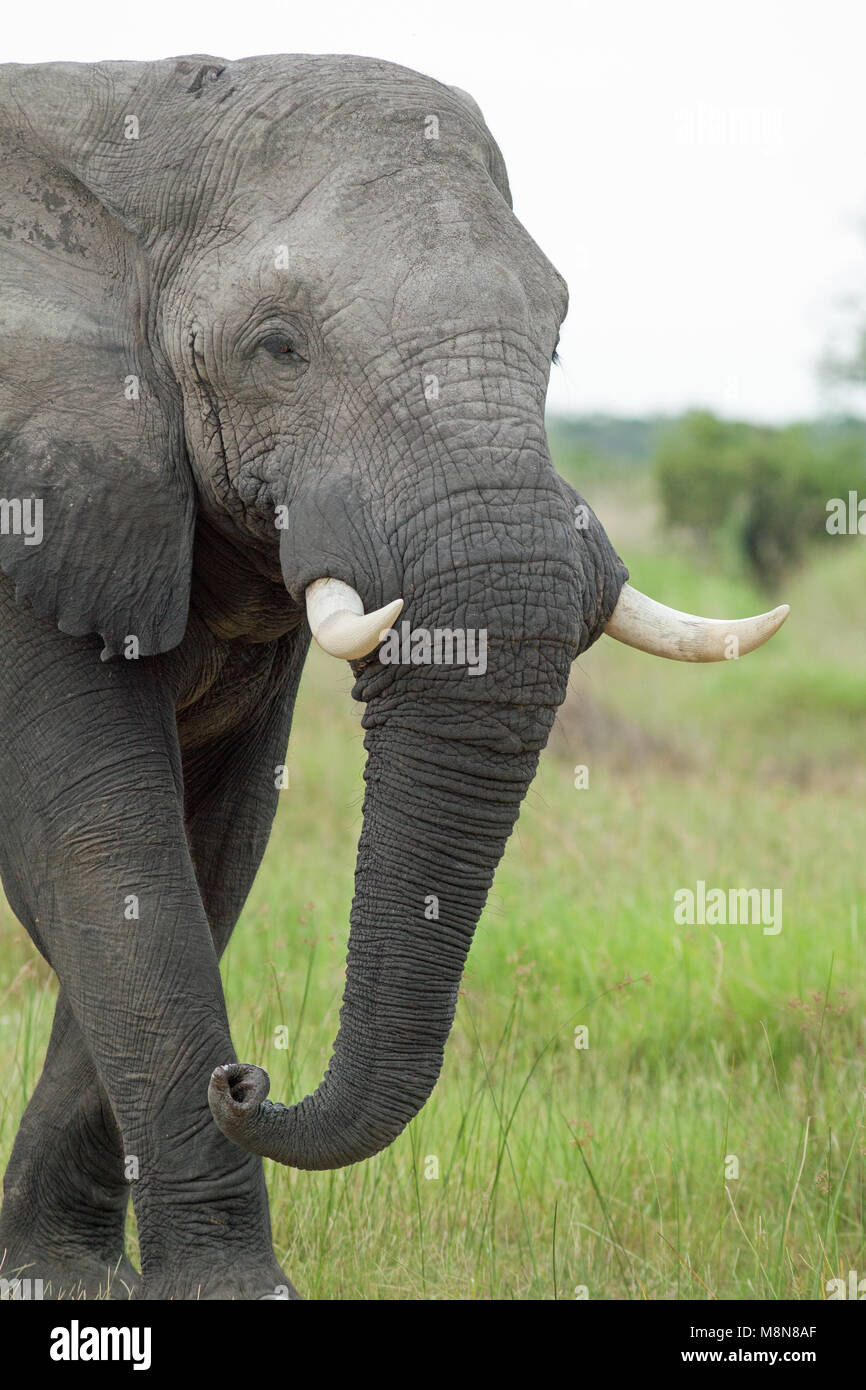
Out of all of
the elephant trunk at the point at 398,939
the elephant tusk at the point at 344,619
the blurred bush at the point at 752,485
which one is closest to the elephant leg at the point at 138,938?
the elephant trunk at the point at 398,939

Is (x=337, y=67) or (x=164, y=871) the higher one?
(x=337, y=67)

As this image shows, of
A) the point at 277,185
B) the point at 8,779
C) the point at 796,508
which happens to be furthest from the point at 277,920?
the point at 796,508

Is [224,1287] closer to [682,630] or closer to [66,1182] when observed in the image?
[66,1182]

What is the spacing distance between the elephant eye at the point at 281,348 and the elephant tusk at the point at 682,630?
81 centimetres

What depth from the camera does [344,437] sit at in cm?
355

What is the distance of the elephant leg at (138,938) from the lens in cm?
374

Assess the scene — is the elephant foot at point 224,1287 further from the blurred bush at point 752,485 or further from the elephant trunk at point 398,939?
the blurred bush at point 752,485

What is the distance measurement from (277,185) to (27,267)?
0.56 meters

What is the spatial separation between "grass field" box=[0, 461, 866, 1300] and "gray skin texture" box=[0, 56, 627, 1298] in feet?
2.87

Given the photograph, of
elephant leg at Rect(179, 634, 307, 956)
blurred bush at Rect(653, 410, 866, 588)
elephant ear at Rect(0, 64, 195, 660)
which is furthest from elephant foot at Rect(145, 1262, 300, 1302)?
blurred bush at Rect(653, 410, 866, 588)

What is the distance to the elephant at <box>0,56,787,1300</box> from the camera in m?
3.43

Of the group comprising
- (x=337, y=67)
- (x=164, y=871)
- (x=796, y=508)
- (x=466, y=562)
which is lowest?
(x=164, y=871)

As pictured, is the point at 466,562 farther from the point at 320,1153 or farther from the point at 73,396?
the point at 320,1153

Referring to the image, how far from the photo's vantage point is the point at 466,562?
3.36m
